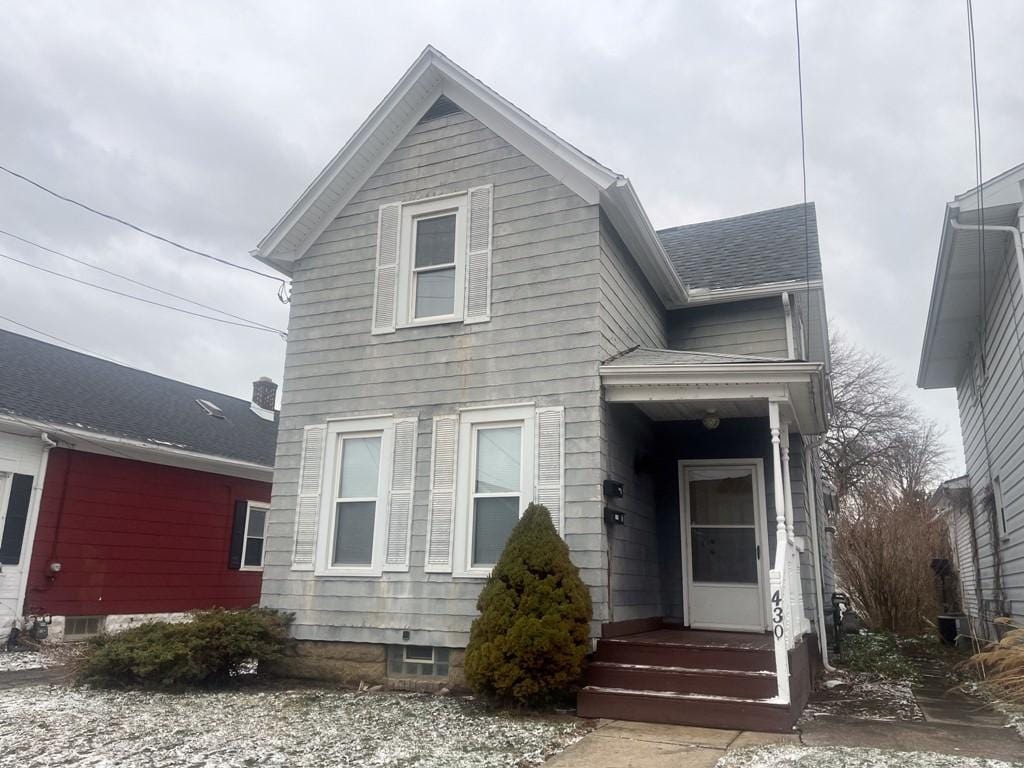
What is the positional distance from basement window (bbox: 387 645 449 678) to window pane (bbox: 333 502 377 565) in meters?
0.96

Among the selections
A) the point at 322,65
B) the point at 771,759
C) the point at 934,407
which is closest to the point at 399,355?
the point at 771,759

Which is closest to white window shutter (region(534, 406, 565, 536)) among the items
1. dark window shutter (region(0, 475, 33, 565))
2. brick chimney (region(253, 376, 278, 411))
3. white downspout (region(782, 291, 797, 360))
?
white downspout (region(782, 291, 797, 360))

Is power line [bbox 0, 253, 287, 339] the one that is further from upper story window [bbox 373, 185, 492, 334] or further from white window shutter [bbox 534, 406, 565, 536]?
white window shutter [bbox 534, 406, 565, 536]

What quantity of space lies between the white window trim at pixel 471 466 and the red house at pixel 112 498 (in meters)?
6.76

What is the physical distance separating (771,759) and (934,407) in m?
31.7

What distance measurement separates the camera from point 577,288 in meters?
7.73

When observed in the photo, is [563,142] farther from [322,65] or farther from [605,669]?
[322,65]

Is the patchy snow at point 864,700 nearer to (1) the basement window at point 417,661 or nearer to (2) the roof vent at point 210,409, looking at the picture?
(1) the basement window at point 417,661

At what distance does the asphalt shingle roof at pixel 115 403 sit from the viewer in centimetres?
1167

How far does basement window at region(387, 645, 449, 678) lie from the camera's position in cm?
757

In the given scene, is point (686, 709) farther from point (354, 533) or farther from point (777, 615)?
point (354, 533)

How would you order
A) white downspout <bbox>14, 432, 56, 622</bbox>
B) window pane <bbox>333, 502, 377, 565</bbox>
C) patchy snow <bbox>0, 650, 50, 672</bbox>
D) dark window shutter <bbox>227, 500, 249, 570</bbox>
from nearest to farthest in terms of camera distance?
window pane <bbox>333, 502, 377, 565</bbox> < patchy snow <bbox>0, 650, 50, 672</bbox> < white downspout <bbox>14, 432, 56, 622</bbox> < dark window shutter <bbox>227, 500, 249, 570</bbox>

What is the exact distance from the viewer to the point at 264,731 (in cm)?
568

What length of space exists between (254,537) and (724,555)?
954 cm
